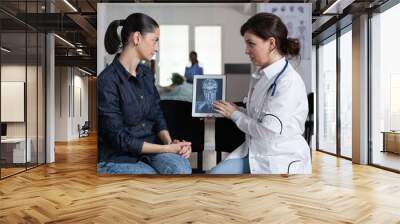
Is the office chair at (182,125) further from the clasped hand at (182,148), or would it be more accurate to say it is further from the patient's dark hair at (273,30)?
the patient's dark hair at (273,30)

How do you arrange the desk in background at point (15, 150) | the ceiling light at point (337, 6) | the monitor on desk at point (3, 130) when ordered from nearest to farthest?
1. the monitor on desk at point (3, 130)
2. the desk in background at point (15, 150)
3. the ceiling light at point (337, 6)

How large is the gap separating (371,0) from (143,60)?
4124mm

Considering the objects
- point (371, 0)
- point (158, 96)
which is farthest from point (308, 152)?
point (371, 0)

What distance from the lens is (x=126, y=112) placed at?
5281 millimetres

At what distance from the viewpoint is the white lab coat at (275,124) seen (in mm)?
4789

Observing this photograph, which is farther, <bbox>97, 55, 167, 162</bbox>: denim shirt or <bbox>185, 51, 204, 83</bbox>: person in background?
<bbox>185, 51, 204, 83</bbox>: person in background

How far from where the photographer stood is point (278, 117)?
4.77 meters

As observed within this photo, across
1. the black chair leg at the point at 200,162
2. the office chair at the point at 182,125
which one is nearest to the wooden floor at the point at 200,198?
the black chair leg at the point at 200,162

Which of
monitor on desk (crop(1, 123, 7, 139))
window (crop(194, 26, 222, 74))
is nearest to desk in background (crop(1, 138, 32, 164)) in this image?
monitor on desk (crop(1, 123, 7, 139))

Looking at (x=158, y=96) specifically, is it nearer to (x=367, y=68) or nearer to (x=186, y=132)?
(x=186, y=132)

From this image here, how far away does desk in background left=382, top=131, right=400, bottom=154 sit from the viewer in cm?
736

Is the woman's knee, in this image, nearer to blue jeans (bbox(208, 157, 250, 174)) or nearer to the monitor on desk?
blue jeans (bbox(208, 157, 250, 174))

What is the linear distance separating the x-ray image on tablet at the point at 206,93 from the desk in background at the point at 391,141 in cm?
364

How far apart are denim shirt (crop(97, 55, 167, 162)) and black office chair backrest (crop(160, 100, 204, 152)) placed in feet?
0.30
